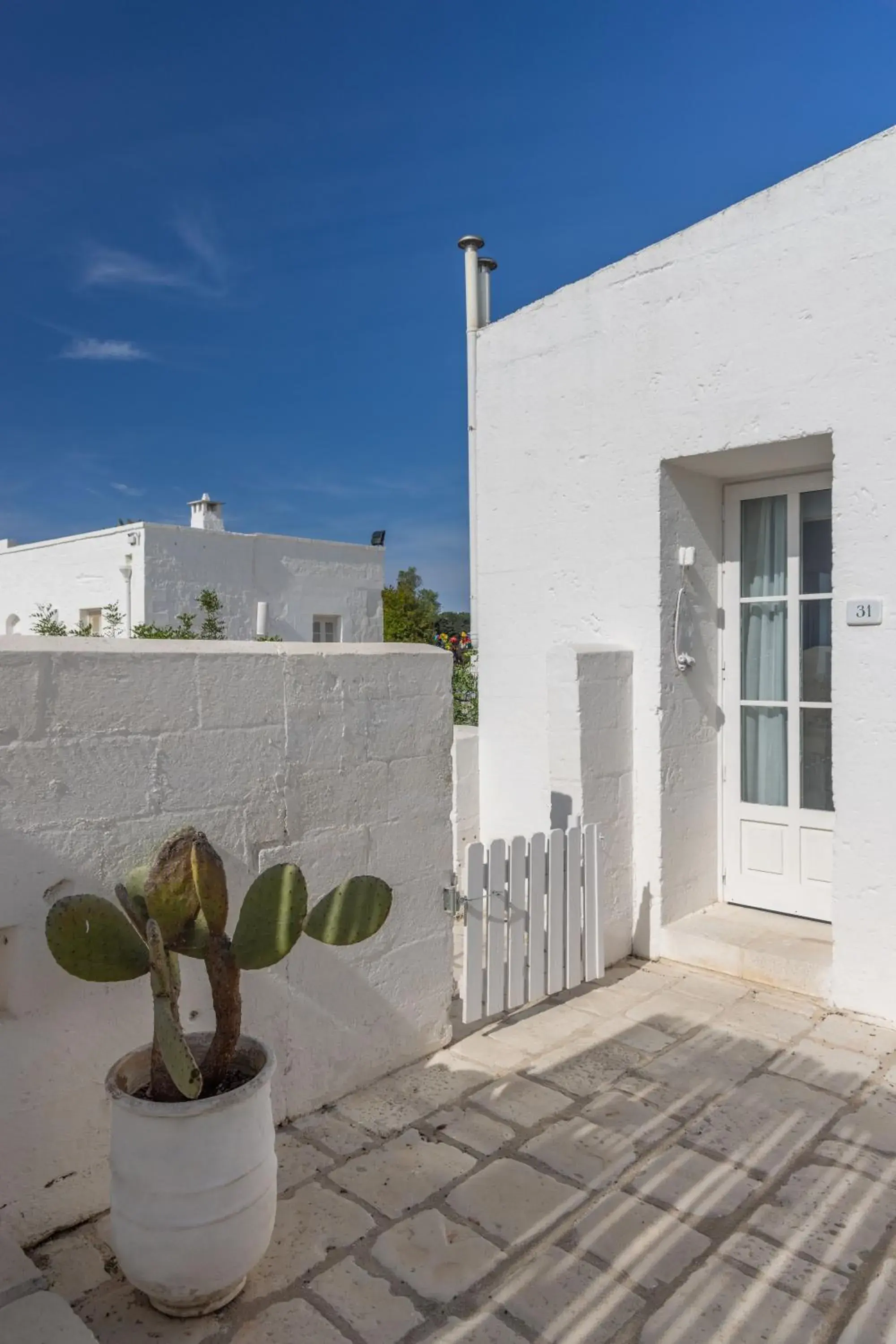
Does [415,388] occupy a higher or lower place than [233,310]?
lower

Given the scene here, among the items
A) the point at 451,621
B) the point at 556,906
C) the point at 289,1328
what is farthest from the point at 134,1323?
the point at 451,621

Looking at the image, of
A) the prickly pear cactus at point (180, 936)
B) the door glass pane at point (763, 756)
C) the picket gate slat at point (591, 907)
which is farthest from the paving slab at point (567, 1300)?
the door glass pane at point (763, 756)

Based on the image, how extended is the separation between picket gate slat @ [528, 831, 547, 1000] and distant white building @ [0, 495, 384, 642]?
11850mm

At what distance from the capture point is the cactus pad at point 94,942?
208 centimetres

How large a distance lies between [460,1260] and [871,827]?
8.96ft

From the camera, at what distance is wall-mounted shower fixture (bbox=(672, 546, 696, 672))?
477 centimetres

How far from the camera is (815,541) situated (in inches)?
182

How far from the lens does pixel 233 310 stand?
106 ft

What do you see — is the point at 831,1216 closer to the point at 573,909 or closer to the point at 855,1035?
the point at 855,1035

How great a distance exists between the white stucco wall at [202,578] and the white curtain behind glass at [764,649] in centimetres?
1312

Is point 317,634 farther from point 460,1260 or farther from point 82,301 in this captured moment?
point 82,301

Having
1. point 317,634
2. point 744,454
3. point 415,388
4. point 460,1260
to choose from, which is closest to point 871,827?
point 744,454

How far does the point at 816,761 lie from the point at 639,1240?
2.93 metres

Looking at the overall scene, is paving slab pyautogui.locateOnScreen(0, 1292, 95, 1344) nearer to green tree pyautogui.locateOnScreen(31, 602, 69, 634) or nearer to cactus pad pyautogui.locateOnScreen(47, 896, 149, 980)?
cactus pad pyautogui.locateOnScreen(47, 896, 149, 980)
